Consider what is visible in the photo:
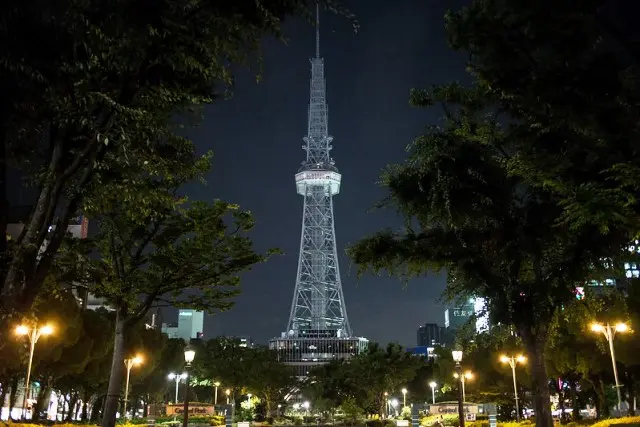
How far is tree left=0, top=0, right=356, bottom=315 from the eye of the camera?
21.2 feet

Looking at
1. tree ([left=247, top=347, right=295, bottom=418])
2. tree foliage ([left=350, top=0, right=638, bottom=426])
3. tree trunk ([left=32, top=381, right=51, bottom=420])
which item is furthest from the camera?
tree ([left=247, top=347, right=295, bottom=418])

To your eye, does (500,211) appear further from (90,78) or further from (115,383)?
(115,383)

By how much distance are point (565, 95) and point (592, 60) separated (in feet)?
1.86

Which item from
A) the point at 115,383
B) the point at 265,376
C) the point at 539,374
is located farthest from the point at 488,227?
the point at 265,376

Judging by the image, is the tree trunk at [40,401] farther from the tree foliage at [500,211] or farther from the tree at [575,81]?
the tree at [575,81]

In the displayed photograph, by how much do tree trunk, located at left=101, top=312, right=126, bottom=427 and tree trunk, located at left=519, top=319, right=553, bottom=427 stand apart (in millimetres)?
13258

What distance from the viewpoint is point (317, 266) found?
425 ft

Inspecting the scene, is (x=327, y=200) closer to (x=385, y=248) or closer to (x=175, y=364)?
(x=175, y=364)

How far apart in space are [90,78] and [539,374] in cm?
1196

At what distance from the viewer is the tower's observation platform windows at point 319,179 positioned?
436 feet

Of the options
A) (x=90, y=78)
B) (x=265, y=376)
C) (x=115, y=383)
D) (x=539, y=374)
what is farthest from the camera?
(x=265, y=376)

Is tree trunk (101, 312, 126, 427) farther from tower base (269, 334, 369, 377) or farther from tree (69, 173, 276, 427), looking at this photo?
tower base (269, 334, 369, 377)

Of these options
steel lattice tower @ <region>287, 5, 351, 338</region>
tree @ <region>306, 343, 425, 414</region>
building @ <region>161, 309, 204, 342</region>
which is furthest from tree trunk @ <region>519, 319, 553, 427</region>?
building @ <region>161, 309, 204, 342</region>

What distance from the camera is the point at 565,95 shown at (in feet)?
24.8
